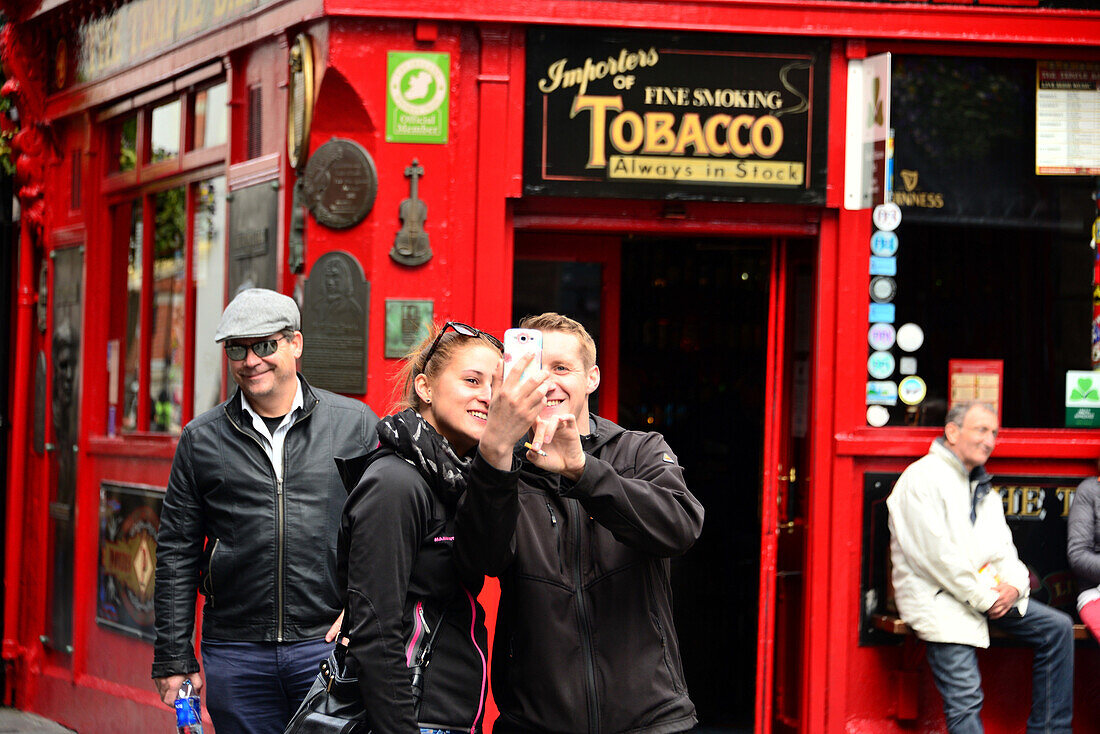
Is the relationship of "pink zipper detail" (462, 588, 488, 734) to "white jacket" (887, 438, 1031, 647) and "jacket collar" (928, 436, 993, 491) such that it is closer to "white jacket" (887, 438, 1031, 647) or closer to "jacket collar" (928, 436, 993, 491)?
"white jacket" (887, 438, 1031, 647)

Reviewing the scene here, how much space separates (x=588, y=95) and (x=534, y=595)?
378 cm

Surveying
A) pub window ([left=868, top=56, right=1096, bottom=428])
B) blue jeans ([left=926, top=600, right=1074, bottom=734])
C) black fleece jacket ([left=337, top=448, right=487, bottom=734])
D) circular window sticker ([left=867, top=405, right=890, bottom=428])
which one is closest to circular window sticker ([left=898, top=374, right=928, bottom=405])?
pub window ([left=868, top=56, right=1096, bottom=428])

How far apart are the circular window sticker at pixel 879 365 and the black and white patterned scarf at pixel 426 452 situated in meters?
3.88

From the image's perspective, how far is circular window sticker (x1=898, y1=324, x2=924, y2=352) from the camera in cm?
669

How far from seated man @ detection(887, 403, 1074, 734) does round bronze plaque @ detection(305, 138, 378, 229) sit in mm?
2871

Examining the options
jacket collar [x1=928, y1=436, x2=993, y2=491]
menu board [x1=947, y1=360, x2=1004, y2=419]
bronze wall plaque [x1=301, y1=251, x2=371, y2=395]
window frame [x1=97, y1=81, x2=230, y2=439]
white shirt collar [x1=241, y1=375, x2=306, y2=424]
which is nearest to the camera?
white shirt collar [x1=241, y1=375, x2=306, y2=424]

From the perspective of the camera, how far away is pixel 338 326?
645cm

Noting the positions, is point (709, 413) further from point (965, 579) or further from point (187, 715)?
point (187, 715)

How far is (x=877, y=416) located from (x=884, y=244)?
0.85 m

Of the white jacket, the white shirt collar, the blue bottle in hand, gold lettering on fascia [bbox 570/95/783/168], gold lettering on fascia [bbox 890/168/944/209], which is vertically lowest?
the blue bottle in hand

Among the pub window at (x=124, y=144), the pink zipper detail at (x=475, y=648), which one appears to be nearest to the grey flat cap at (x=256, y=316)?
the pink zipper detail at (x=475, y=648)

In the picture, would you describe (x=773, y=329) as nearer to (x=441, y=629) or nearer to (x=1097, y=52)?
(x=1097, y=52)

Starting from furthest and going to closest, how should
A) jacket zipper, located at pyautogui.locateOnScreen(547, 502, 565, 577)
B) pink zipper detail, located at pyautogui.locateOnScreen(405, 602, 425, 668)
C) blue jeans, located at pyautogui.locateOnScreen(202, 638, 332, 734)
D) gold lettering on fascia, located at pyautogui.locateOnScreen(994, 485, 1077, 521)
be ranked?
gold lettering on fascia, located at pyautogui.locateOnScreen(994, 485, 1077, 521), blue jeans, located at pyautogui.locateOnScreen(202, 638, 332, 734), jacket zipper, located at pyautogui.locateOnScreen(547, 502, 565, 577), pink zipper detail, located at pyautogui.locateOnScreen(405, 602, 425, 668)

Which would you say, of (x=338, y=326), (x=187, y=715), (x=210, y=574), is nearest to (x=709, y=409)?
(x=338, y=326)
